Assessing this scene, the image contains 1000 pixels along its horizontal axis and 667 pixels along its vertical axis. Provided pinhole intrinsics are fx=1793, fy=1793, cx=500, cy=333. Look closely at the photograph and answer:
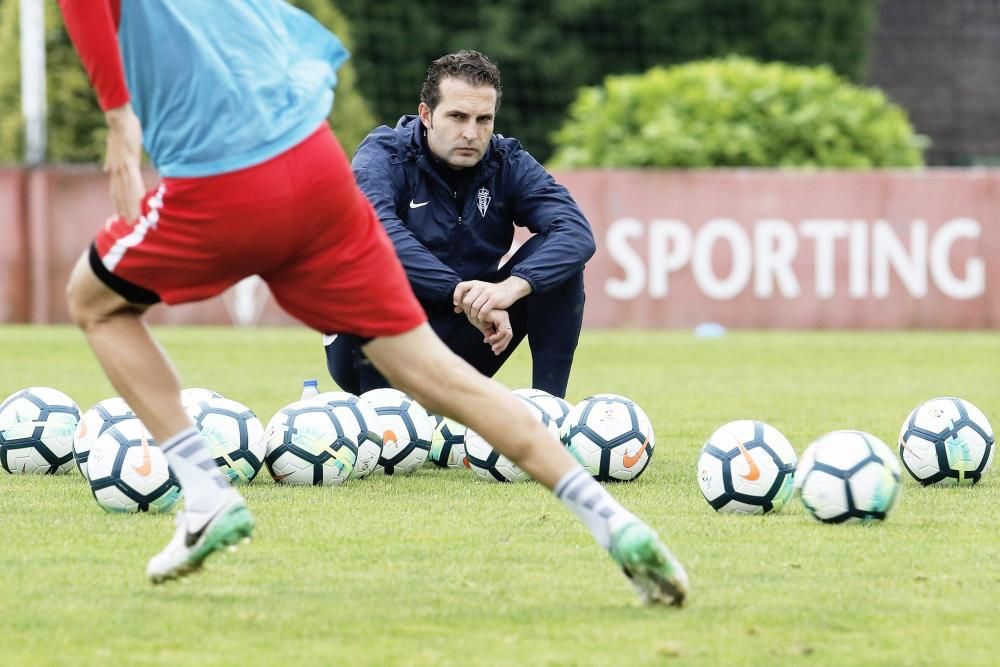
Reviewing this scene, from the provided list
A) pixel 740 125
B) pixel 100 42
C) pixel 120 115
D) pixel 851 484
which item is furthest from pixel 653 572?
pixel 740 125

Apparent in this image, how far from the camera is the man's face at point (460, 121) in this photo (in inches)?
306

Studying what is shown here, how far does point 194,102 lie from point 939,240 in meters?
15.5

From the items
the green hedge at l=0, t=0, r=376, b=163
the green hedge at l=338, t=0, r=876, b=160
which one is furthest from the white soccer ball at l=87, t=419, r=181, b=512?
the green hedge at l=338, t=0, r=876, b=160

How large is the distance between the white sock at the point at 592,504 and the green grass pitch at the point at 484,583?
8.5 inches

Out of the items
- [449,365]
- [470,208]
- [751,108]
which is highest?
[751,108]

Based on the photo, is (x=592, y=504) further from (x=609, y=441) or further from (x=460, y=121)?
(x=460, y=121)

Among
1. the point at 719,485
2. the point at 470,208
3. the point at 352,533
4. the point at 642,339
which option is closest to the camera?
the point at 352,533

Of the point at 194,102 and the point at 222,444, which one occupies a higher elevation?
the point at 194,102

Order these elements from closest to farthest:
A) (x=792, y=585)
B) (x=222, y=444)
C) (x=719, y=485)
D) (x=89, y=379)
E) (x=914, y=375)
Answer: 1. (x=792, y=585)
2. (x=719, y=485)
3. (x=222, y=444)
4. (x=89, y=379)
5. (x=914, y=375)

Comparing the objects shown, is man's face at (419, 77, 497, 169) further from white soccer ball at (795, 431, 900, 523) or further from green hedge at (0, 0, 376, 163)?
green hedge at (0, 0, 376, 163)

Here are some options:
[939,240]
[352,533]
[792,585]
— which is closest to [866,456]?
[792,585]

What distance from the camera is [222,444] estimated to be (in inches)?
272

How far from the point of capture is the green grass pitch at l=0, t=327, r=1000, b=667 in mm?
4184

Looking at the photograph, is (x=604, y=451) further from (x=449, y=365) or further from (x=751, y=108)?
(x=751, y=108)
